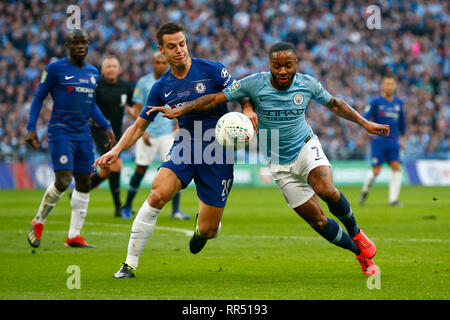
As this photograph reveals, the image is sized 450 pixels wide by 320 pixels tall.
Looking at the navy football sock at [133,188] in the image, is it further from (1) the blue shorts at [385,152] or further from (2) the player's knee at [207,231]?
(2) the player's knee at [207,231]

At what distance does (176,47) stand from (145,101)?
22.5ft

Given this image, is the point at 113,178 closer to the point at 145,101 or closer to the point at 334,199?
the point at 145,101

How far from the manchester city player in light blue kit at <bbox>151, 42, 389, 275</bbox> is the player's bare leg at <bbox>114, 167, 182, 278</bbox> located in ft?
2.18

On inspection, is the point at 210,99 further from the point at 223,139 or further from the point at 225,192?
the point at 225,192

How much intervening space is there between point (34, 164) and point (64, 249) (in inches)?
622

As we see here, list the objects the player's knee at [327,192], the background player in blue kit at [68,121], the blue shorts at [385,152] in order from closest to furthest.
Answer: the player's knee at [327,192] → the background player in blue kit at [68,121] → the blue shorts at [385,152]

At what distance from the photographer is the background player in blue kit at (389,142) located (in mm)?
16797

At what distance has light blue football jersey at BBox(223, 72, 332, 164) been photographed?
719cm

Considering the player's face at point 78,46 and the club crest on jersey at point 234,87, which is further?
the player's face at point 78,46

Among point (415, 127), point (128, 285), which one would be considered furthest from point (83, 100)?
point (415, 127)

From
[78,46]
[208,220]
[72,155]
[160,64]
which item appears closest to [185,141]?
[208,220]

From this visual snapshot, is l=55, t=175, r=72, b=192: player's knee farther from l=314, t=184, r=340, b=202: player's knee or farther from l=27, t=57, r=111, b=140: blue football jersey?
l=314, t=184, r=340, b=202: player's knee

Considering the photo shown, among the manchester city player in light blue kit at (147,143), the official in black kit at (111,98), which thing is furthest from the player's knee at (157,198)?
the official in black kit at (111,98)
